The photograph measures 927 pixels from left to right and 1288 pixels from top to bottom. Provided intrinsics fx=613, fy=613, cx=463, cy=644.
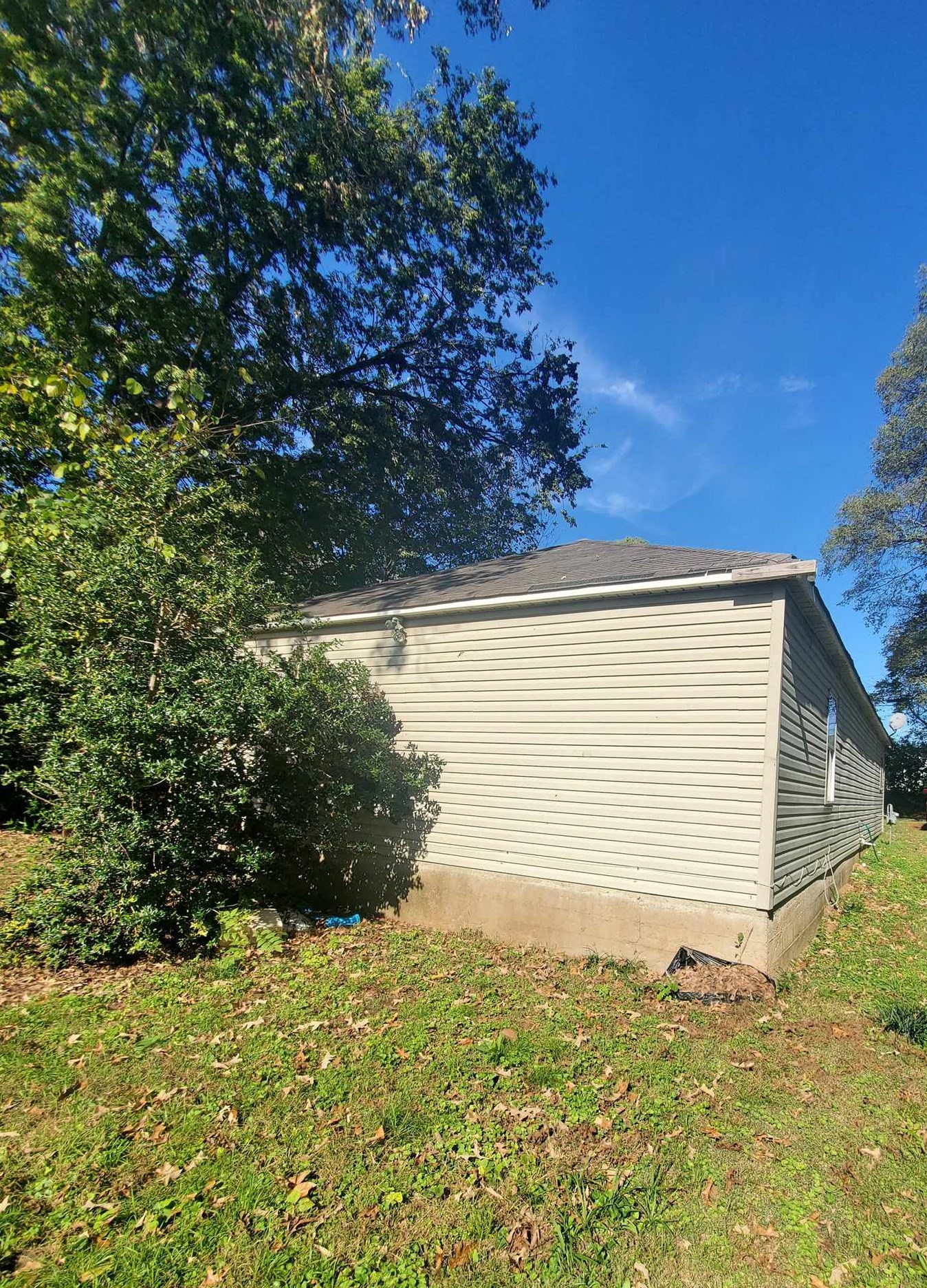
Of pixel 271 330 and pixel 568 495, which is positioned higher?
pixel 271 330

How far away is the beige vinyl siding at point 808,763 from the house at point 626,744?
0.05 m

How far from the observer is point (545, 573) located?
7.50 metres

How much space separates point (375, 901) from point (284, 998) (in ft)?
9.59

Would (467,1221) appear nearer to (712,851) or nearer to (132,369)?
(712,851)

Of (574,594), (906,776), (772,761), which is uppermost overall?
(574,594)

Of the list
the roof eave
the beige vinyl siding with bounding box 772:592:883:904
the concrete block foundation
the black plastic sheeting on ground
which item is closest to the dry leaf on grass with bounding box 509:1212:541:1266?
the black plastic sheeting on ground

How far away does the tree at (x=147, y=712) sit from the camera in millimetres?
5180

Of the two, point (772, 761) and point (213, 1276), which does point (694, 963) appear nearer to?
point (772, 761)

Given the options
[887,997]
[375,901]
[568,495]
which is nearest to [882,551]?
[568,495]

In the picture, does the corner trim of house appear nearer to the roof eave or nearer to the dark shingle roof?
the roof eave

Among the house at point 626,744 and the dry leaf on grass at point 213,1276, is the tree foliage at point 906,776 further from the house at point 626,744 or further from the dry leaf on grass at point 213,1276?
the dry leaf on grass at point 213,1276

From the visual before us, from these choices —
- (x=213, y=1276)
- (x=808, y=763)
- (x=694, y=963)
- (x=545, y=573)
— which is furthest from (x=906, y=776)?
(x=213, y=1276)

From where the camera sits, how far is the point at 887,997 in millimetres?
5262

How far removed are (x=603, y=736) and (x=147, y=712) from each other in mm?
4177
